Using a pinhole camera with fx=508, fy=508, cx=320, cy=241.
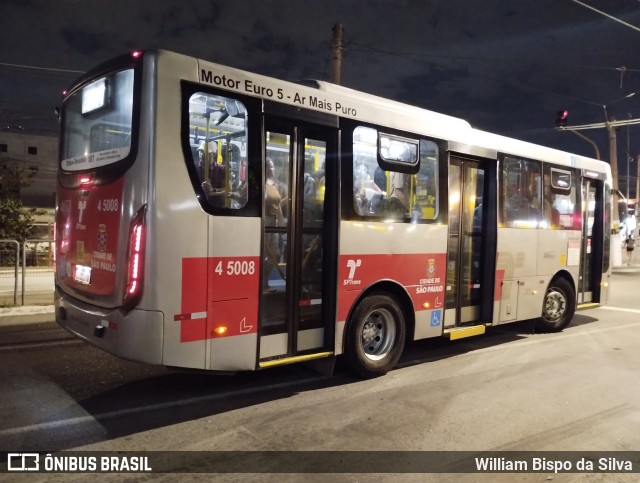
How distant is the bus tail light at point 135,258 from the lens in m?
4.12

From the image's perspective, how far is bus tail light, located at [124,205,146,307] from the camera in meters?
4.12

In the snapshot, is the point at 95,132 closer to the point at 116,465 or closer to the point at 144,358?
the point at 144,358

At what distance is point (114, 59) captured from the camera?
4.55 m

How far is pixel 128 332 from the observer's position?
4.18 meters

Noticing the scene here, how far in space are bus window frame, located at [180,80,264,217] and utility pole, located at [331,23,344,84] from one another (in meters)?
10.5

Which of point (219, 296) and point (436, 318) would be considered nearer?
point (219, 296)

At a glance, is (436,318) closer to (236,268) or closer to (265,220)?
(265,220)

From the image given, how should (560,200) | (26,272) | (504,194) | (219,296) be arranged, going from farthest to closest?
(26,272) < (560,200) < (504,194) < (219,296)

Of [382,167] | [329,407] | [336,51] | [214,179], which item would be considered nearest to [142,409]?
[329,407]

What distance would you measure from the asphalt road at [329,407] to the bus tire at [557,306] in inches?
60.9

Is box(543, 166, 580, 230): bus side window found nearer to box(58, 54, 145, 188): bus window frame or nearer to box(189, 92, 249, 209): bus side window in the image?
box(189, 92, 249, 209): bus side window

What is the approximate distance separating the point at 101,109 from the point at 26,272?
7.25m

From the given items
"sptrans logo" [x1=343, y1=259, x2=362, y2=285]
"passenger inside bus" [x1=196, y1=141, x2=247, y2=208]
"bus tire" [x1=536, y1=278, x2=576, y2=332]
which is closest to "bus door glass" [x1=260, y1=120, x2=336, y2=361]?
"sptrans logo" [x1=343, y1=259, x2=362, y2=285]

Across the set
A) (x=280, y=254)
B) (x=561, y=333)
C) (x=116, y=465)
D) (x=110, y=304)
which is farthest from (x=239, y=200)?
(x=561, y=333)
